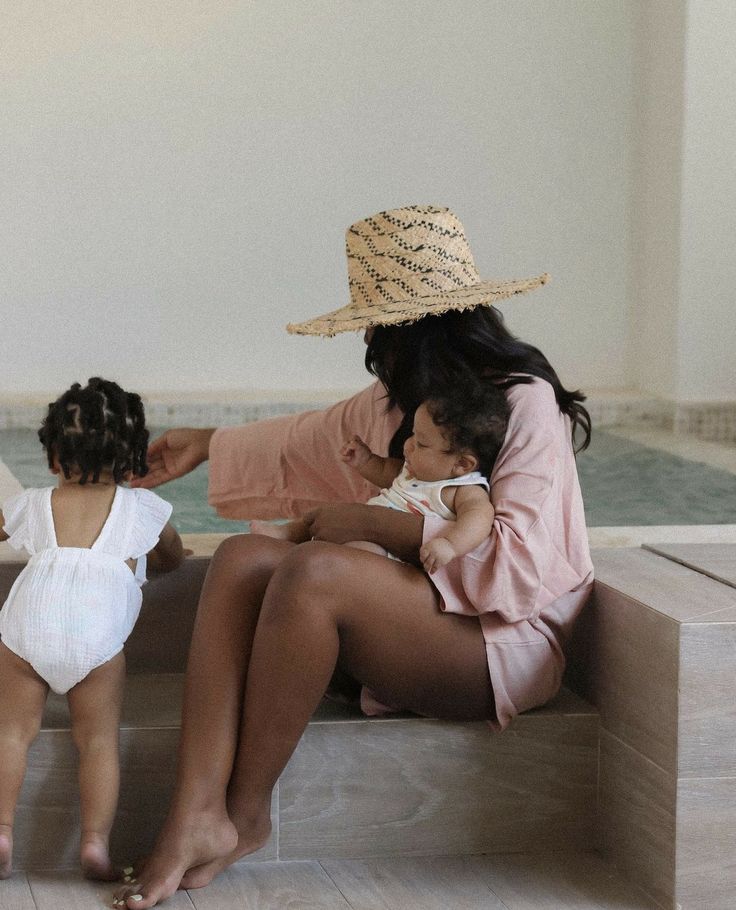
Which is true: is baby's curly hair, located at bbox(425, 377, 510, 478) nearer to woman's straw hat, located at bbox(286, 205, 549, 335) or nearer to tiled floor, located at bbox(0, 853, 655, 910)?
woman's straw hat, located at bbox(286, 205, 549, 335)

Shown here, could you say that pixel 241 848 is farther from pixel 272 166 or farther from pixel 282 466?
pixel 272 166

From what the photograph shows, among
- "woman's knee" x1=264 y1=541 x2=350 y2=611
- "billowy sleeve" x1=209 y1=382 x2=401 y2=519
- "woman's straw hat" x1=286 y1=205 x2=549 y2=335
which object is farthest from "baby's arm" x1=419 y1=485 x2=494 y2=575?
"billowy sleeve" x1=209 y1=382 x2=401 y2=519

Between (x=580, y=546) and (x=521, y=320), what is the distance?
5725 millimetres

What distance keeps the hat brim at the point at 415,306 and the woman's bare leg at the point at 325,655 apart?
0.44 m

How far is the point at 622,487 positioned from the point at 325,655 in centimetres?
352

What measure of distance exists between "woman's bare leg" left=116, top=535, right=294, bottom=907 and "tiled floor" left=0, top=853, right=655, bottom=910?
0.32 feet

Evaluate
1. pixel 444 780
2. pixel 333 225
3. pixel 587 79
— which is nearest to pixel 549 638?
pixel 444 780

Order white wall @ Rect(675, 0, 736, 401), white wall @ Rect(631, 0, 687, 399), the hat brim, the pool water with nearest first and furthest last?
1. the hat brim
2. the pool water
3. white wall @ Rect(675, 0, 736, 401)
4. white wall @ Rect(631, 0, 687, 399)

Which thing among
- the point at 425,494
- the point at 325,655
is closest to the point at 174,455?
the point at 425,494

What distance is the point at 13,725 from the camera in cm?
193

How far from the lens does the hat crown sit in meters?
2.22

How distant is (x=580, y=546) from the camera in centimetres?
208

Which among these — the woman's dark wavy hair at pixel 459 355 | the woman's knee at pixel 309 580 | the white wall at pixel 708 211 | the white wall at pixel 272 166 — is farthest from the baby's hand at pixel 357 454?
the white wall at pixel 272 166

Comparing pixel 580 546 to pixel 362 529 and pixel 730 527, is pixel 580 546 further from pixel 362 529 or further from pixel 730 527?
pixel 730 527
